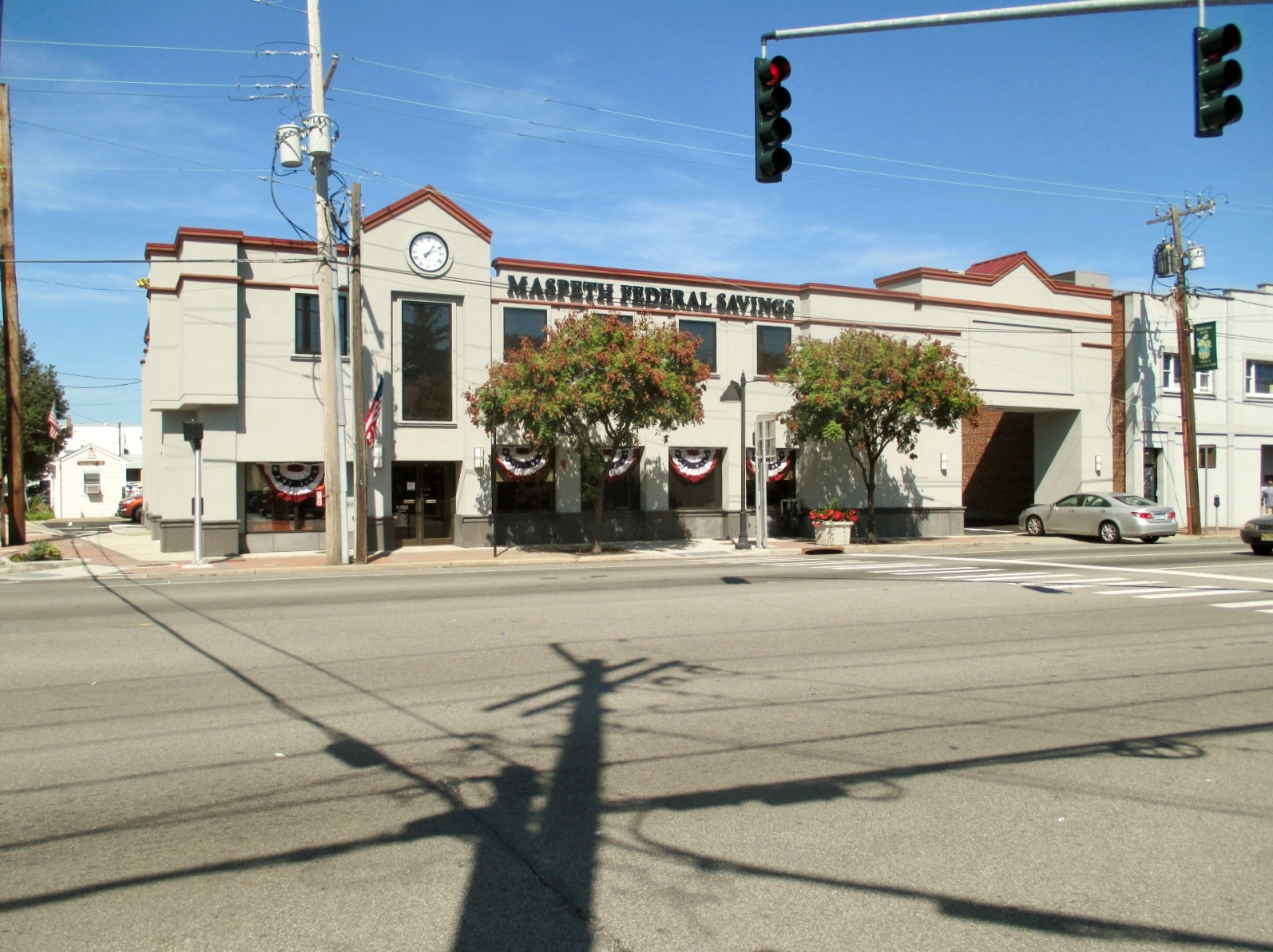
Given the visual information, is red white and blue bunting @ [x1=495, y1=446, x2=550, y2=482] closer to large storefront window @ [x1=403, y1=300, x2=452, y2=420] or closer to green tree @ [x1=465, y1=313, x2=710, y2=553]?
large storefront window @ [x1=403, y1=300, x2=452, y2=420]

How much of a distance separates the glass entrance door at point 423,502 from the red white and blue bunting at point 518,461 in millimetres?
1428

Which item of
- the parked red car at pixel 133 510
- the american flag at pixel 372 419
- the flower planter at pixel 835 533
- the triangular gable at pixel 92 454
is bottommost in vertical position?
the flower planter at pixel 835 533

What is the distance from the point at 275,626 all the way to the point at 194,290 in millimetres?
14433

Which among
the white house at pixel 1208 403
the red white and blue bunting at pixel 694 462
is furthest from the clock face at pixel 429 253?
the white house at pixel 1208 403

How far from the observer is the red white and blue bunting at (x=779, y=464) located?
97.6 ft

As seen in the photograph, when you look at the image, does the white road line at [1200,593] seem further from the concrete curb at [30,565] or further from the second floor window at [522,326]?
the concrete curb at [30,565]

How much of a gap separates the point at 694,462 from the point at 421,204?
1058 centimetres

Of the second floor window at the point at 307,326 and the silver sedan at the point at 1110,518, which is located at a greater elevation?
the second floor window at the point at 307,326

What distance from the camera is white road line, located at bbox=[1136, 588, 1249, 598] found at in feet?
49.2

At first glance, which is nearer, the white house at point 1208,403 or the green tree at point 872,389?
the green tree at point 872,389

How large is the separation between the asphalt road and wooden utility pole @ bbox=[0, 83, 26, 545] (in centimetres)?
1692

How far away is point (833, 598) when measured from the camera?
570 inches

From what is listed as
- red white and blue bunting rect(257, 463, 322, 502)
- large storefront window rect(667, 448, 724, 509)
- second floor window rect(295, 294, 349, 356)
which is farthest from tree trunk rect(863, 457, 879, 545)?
red white and blue bunting rect(257, 463, 322, 502)

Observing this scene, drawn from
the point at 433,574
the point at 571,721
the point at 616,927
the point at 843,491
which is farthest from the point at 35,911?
the point at 843,491
